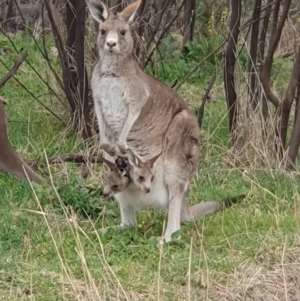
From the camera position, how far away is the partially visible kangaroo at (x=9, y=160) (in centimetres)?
630

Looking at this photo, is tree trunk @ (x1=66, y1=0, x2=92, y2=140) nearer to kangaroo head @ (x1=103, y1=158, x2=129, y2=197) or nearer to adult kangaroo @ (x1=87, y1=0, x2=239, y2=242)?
adult kangaroo @ (x1=87, y1=0, x2=239, y2=242)

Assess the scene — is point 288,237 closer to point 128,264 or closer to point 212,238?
point 212,238

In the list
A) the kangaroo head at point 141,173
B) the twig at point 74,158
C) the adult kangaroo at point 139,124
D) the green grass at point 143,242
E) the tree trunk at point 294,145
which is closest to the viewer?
the green grass at point 143,242

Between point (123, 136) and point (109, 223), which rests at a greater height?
point (123, 136)

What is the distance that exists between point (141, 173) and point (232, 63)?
257 cm

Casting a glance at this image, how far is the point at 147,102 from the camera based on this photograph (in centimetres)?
583

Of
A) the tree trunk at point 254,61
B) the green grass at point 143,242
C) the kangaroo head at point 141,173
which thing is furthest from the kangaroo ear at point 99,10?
the tree trunk at point 254,61

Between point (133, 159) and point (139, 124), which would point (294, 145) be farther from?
point (133, 159)

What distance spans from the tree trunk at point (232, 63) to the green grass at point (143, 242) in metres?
0.38

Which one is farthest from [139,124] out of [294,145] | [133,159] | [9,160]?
[294,145]

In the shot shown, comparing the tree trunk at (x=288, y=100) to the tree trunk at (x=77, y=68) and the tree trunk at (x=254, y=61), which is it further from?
the tree trunk at (x=77, y=68)

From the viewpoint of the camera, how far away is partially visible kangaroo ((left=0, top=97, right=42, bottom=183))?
6305 millimetres

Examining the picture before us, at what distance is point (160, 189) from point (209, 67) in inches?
189

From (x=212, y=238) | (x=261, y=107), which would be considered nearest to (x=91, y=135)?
(x=261, y=107)
